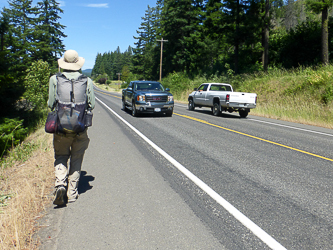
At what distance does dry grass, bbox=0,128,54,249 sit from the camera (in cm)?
315

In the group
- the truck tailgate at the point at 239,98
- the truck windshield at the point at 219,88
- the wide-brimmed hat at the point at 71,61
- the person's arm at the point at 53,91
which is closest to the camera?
the person's arm at the point at 53,91

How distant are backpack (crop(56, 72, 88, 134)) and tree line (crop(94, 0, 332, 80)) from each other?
72.1 feet

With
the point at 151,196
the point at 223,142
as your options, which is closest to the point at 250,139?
the point at 223,142

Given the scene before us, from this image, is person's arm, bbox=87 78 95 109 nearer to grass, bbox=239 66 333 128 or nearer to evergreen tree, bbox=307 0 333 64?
grass, bbox=239 66 333 128

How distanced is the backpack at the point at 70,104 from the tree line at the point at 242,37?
72.1ft

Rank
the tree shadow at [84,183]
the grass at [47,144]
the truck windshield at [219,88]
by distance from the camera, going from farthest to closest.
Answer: the truck windshield at [219,88], the tree shadow at [84,183], the grass at [47,144]

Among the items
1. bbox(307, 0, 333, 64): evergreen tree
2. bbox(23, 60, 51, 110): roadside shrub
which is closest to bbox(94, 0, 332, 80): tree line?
bbox(307, 0, 333, 64): evergreen tree

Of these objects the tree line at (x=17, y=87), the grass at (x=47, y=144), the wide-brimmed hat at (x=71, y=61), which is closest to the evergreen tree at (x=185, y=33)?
the grass at (x=47, y=144)

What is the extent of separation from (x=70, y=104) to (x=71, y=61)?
0.68 meters

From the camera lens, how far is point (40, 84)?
21.1 metres

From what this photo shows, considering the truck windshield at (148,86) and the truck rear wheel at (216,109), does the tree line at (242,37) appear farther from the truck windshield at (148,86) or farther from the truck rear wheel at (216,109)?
the truck windshield at (148,86)

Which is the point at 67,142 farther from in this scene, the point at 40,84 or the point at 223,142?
the point at 40,84

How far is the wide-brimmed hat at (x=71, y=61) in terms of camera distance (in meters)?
4.27

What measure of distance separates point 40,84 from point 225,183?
19168 mm
